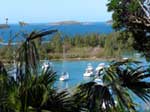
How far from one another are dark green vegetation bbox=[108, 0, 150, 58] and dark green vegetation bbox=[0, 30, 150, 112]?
38.8ft

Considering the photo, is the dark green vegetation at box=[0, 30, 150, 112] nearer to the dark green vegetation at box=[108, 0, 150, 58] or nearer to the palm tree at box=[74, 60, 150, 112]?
the palm tree at box=[74, 60, 150, 112]

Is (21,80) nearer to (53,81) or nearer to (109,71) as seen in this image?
(53,81)

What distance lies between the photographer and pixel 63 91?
645 centimetres

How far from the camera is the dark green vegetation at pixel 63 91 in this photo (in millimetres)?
6230

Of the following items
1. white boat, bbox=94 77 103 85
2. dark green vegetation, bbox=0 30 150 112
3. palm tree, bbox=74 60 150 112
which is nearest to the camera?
dark green vegetation, bbox=0 30 150 112

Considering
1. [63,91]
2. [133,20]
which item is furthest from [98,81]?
[133,20]

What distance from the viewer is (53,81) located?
6.54 metres

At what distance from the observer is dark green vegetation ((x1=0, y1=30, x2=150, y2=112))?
6.23m

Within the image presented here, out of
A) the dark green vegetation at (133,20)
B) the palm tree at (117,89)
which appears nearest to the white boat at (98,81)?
the palm tree at (117,89)

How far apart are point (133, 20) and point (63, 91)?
13.2m

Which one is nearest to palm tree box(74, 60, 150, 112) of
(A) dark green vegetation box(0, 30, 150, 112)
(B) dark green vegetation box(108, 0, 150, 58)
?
(A) dark green vegetation box(0, 30, 150, 112)

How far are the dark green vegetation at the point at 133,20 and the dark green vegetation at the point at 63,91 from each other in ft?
38.8

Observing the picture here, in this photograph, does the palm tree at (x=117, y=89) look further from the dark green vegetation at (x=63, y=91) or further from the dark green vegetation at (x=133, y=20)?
the dark green vegetation at (x=133, y=20)

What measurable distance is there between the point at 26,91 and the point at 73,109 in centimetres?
60
